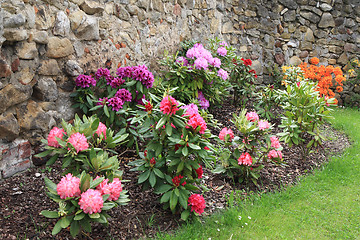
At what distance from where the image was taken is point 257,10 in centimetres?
636

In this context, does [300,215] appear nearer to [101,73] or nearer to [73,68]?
[101,73]

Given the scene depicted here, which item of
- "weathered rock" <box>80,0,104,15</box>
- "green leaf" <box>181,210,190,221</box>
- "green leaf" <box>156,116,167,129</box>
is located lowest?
"green leaf" <box>181,210,190,221</box>

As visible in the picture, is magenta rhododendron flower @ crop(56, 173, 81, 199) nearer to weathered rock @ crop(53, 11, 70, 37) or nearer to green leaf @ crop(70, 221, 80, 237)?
green leaf @ crop(70, 221, 80, 237)

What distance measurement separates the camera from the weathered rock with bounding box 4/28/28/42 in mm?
2287

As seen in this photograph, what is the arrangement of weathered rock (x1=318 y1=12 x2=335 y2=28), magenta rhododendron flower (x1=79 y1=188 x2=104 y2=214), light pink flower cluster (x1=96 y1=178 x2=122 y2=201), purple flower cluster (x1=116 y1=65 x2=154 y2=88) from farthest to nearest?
weathered rock (x1=318 y1=12 x2=335 y2=28) → purple flower cluster (x1=116 y1=65 x2=154 y2=88) → light pink flower cluster (x1=96 y1=178 x2=122 y2=201) → magenta rhododendron flower (x1=79 y1=188 x2=104 y2=214)

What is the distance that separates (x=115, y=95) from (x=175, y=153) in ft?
3.43

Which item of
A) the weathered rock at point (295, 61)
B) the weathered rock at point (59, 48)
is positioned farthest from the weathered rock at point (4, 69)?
the weathered rock at point (295, 61)

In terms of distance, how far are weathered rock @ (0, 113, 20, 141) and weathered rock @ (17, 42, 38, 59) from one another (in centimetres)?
47

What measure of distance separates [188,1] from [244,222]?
11.9ft

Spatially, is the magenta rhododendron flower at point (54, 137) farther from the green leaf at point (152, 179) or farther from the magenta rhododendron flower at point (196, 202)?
the magenta rhododendron flower at point (196, 202)

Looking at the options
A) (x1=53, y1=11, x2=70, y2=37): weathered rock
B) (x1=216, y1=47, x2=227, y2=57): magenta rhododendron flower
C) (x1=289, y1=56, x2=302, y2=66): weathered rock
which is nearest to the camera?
(x1=53, y1=11, x2=70, y2=37): weathered rock

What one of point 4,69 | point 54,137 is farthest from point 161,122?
point 4,69

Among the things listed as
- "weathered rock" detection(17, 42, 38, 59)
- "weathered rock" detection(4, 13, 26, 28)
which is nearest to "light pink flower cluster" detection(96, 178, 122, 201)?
"weathered rock" detection(17, 42, 38, 59)

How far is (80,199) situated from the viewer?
5.70ft
